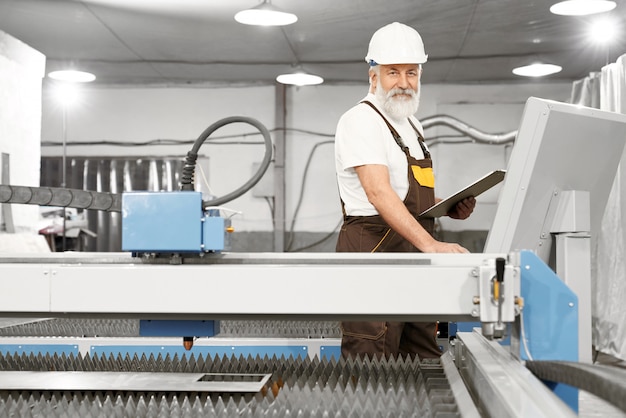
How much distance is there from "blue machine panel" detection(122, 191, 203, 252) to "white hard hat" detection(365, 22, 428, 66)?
1.07m

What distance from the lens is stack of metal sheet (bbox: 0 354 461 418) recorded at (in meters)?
1.07

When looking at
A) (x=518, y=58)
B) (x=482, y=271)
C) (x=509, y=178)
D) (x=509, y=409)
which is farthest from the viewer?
(x=518, y=58)

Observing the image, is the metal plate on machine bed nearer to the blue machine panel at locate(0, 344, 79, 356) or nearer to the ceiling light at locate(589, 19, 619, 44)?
the blue machine panel at locate(0, 344, 79, 356)

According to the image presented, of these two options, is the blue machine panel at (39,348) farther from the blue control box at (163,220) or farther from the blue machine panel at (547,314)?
the blue machine panel at (547,314)

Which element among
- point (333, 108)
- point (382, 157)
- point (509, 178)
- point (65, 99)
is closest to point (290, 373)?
point (509, 178)

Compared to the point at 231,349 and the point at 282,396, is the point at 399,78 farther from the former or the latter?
the point at 282,396

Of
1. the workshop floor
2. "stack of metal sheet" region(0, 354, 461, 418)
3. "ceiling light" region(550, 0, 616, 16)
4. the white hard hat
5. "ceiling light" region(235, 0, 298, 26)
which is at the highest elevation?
"ceiling light" region(550, 0, 616, 16)

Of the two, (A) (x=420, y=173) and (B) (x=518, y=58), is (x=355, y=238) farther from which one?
(B) (x=518, y=58)

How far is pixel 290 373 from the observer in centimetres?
128

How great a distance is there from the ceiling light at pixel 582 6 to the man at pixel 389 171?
2.21m

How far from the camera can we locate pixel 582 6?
3975mm

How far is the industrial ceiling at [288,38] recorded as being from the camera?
4605 millimetres

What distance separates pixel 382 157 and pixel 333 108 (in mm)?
4989

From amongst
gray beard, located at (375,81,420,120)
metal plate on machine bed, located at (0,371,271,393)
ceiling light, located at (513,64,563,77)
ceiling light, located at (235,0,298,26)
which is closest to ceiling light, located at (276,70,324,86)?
ceiling light, located at (235,0,298,26)
